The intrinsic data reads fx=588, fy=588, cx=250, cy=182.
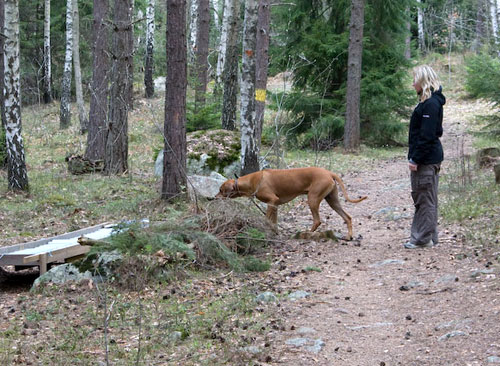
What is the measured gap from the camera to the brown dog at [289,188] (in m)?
9.15

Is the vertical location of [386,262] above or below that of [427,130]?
below

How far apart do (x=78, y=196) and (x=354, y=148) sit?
35.4 feet

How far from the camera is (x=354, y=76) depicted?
19.9 metres

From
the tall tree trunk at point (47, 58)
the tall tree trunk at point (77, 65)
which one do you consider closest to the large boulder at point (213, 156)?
Answer: the tall tree trunk at point (77, 65)

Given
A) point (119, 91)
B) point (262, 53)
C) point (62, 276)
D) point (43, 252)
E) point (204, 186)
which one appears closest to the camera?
point (62, 276)

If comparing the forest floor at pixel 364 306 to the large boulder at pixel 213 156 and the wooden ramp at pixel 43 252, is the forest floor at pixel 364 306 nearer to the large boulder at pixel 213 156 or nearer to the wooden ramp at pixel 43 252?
the wooden ramp at pixel 43 252

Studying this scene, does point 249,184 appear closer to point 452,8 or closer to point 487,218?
point 487,218

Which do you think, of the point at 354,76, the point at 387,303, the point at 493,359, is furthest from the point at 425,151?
the point at 354,76

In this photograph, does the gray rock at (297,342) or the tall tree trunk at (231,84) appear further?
the tall tree trunk at (231,84)

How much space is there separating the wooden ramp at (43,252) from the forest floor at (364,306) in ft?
1.28

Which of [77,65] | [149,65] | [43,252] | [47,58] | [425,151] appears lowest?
[43,252]

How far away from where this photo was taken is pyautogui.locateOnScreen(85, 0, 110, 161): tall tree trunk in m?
17.2

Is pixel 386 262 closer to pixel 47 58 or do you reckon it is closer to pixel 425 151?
pixel 425 151

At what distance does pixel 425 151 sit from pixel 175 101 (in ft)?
16.2
